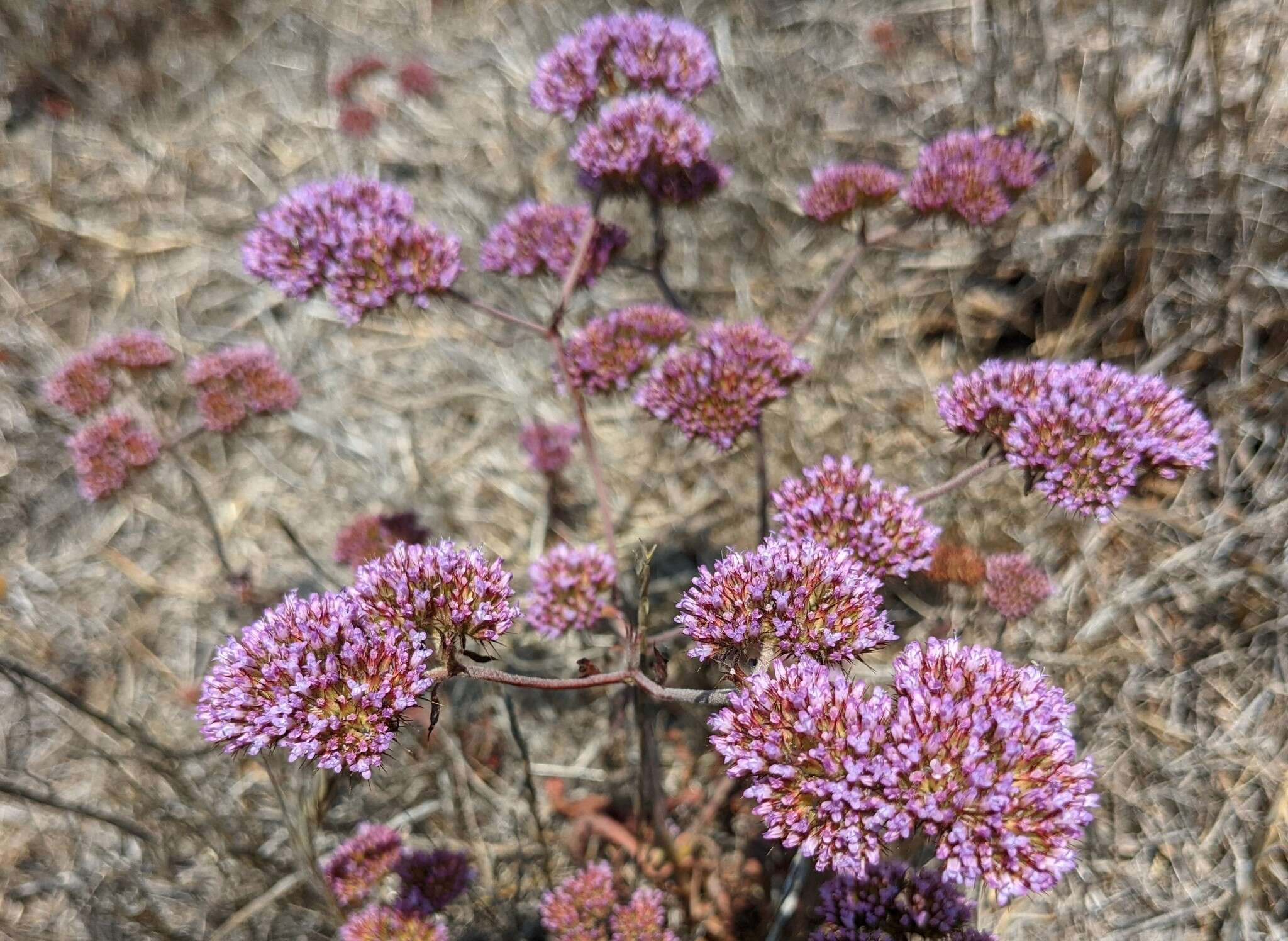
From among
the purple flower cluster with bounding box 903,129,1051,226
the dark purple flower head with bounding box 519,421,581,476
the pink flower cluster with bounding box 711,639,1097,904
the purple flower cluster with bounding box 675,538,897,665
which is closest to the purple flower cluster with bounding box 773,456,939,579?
the purple flower cluster with bounding box 675,538,897,665


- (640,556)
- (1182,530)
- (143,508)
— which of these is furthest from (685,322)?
(143,508)

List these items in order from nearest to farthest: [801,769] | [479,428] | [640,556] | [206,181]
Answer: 1. [801,769]
2. [640,556]
3. [479,428]
4. [206,181]

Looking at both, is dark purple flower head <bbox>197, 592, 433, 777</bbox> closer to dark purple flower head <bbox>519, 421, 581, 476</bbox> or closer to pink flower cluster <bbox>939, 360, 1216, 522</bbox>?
pink flower cluster <bbox>939, 360, 1216, 522</bbox>

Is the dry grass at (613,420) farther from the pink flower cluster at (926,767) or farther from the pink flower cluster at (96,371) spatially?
the pink flower cluster at (926,767)

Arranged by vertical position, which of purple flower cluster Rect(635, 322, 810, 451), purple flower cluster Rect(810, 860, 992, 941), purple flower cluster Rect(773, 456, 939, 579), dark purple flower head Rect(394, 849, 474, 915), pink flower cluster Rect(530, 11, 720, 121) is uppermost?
pink flower cluster Rect(530, 11, 720, 121)

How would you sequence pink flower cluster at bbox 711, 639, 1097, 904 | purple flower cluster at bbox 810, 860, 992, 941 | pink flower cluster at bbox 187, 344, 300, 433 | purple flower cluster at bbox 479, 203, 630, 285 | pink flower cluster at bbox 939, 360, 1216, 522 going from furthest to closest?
pink flower cluster at bbox 187, 344, 300, 433 < purple flower cluster at bbox 479, 203, 630, 285 < pink flower cluster at bbox 939, 360, 1216, 522 < purple flower cluster at bbox 810, 860, 992, 941 < pink flower cluster at bbox 711, 639, 1097, 904

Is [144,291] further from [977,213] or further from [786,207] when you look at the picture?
[977,213]
